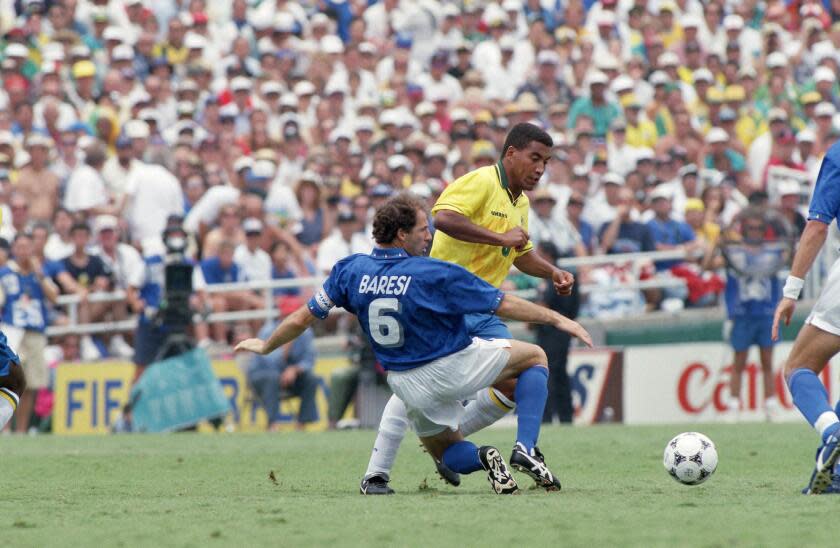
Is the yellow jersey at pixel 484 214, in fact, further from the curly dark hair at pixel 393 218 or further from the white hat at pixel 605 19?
the white hat at pixel 605 19

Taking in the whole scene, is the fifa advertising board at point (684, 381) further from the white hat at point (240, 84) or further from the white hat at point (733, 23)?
the white hat at point (733, 23)

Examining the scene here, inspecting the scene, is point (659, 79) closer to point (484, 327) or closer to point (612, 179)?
→ point (612, 179)

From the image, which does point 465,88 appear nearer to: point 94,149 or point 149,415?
point 94,149

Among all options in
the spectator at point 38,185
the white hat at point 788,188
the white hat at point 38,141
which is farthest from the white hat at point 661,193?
the white hat at point 38,141

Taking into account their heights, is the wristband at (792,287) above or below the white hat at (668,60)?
below

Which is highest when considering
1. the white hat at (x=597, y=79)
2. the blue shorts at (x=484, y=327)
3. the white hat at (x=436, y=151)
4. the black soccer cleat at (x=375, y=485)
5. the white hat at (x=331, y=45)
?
the white hat at (x=331, y=45)

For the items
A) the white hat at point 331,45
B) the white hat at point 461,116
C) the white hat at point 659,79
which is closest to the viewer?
the white hat at point 461,116

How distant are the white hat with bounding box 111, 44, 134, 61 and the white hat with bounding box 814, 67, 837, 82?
31.7ft

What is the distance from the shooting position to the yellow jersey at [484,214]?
9625 mm

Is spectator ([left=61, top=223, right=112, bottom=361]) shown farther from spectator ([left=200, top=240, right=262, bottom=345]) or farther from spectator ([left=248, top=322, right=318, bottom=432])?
spectator ([left=248, top=322, right=318, bottom=432])

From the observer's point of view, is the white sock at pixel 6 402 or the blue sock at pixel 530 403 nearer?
the blue sock at pixel 530 403

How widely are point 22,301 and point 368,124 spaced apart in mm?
5939

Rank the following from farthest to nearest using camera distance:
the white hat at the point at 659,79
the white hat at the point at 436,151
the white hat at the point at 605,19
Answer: the white hat at the point at 605,19, the white hat at the point at 659,79, the white hat at the point at 436,151

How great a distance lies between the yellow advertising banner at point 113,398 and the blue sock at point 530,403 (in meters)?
10.4
